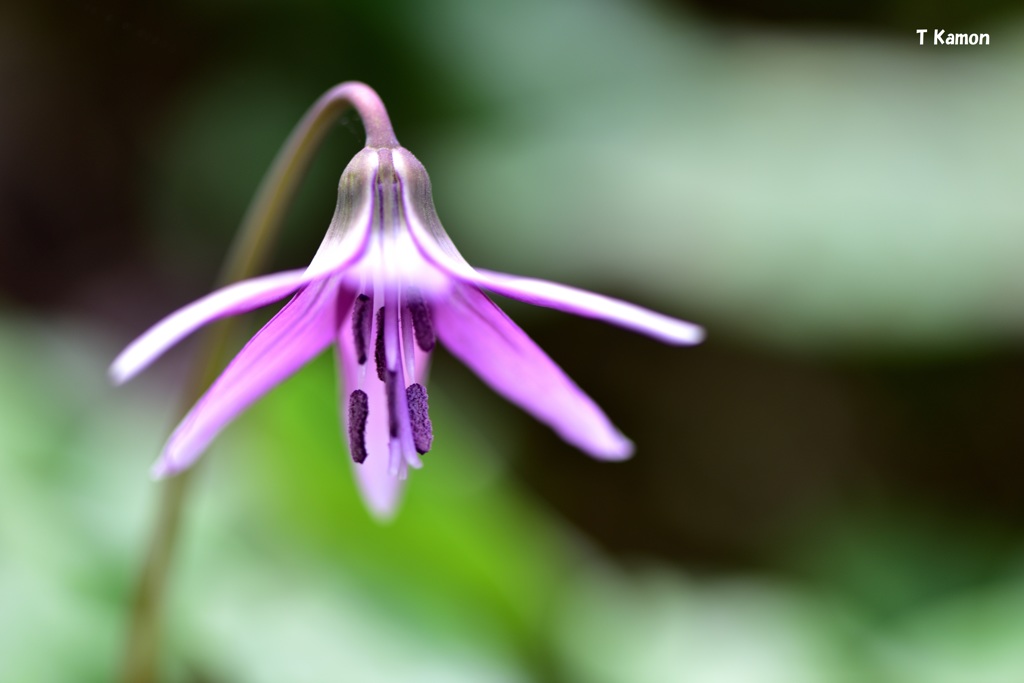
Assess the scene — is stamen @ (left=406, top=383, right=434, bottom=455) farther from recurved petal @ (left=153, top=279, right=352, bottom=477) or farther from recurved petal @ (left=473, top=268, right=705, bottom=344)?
recurved petal @ (left=473, top=268, right=705, bottom=344)

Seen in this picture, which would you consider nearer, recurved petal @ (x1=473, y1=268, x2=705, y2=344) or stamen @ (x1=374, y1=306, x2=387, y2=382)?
recurved petal @ (x1=473, y1=268, x2=705, y2=344)

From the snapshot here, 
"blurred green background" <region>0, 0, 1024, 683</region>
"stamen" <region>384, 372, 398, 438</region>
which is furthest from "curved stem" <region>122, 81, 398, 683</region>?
"blurred green background" <region>0, 0, 1024, 683</region>

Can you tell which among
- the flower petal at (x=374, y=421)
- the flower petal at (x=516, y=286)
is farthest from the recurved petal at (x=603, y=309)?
the flower petal at (x=374, y=421)

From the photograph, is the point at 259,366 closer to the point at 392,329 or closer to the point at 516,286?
the point at 392,329

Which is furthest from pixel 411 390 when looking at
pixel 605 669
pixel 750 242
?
pixel 750 242

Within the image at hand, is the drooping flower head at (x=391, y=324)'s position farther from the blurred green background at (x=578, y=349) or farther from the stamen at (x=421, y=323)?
the blurred green background at (x=578, y=349)

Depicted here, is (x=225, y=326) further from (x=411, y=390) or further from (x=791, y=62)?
(x=791, y=62)

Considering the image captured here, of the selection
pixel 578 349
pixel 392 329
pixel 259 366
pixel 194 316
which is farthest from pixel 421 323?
pixel 578 349
